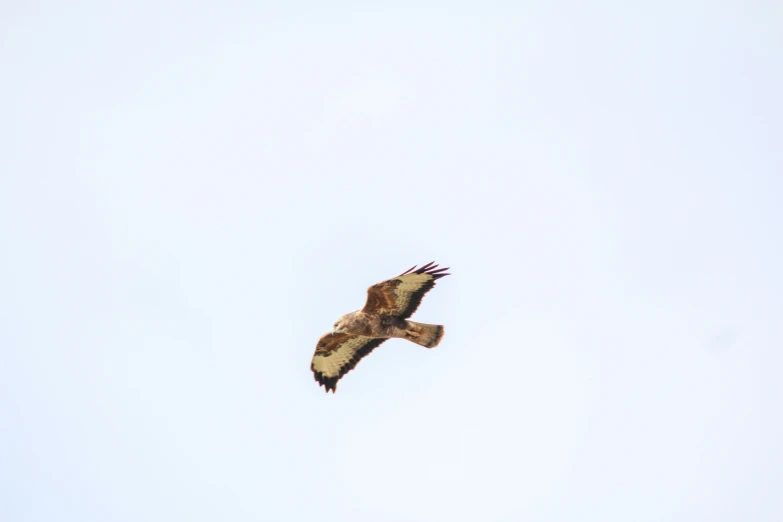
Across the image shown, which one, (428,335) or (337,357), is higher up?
(428,335)

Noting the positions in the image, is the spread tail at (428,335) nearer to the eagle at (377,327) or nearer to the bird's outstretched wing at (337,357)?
the eagle at (377,327)

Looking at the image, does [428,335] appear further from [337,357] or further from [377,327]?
[337,357]

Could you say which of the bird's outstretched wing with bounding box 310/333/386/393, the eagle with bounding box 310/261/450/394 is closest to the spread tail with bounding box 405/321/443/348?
the eagle with bounding box 310/261/450/394

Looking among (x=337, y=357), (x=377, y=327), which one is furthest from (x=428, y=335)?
(x=337, y=357)

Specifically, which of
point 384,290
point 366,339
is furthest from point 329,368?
point 384,290

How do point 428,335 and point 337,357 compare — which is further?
point 337,357

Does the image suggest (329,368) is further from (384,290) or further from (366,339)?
(384,290)

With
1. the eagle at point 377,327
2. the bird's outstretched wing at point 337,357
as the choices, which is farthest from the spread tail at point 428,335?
the bird's outstretched wing at point 337,357

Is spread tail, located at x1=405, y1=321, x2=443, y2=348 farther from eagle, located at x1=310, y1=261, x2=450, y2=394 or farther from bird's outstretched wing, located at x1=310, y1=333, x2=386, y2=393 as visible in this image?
bird's outstretched wing, located at x1=310, y1=333, x2=386, y2=393
